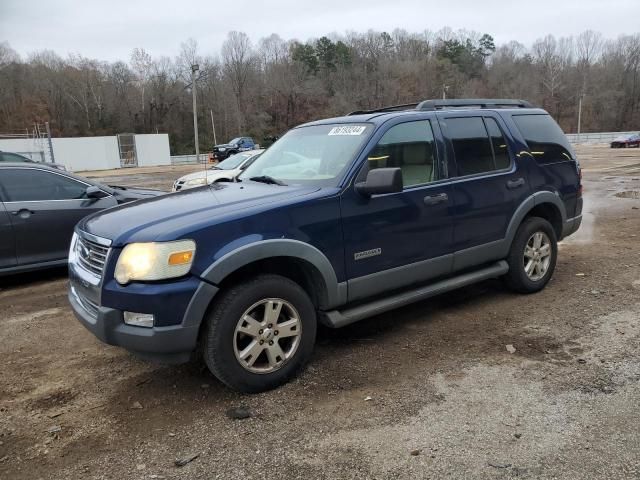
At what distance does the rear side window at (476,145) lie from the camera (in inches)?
186

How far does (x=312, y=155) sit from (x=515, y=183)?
2024 millimetres

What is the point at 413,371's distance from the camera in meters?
3.84

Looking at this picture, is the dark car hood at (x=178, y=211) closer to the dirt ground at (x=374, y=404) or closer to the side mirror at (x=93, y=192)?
the dirt ground at (x=374, y=404)

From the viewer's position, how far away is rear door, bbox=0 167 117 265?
6375 millimetres

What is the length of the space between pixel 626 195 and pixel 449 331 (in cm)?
1067

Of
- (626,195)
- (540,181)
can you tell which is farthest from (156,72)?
(540,181)

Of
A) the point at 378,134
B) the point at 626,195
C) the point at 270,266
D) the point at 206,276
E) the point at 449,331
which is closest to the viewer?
the point at 206,276

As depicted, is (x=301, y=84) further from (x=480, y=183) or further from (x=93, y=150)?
(x=480, y=183)

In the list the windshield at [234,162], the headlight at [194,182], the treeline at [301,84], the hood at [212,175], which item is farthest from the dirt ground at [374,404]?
the treeline at [301,84]

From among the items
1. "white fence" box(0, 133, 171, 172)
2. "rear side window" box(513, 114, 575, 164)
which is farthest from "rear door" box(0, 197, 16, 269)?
"white fence" box(0, 133, 171, 172)

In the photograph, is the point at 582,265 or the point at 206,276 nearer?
the point at 206,276

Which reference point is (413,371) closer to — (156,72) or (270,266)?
(270,266)

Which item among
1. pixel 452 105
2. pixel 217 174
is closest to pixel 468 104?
pixel 452 105

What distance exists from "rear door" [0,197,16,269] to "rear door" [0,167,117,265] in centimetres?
4
